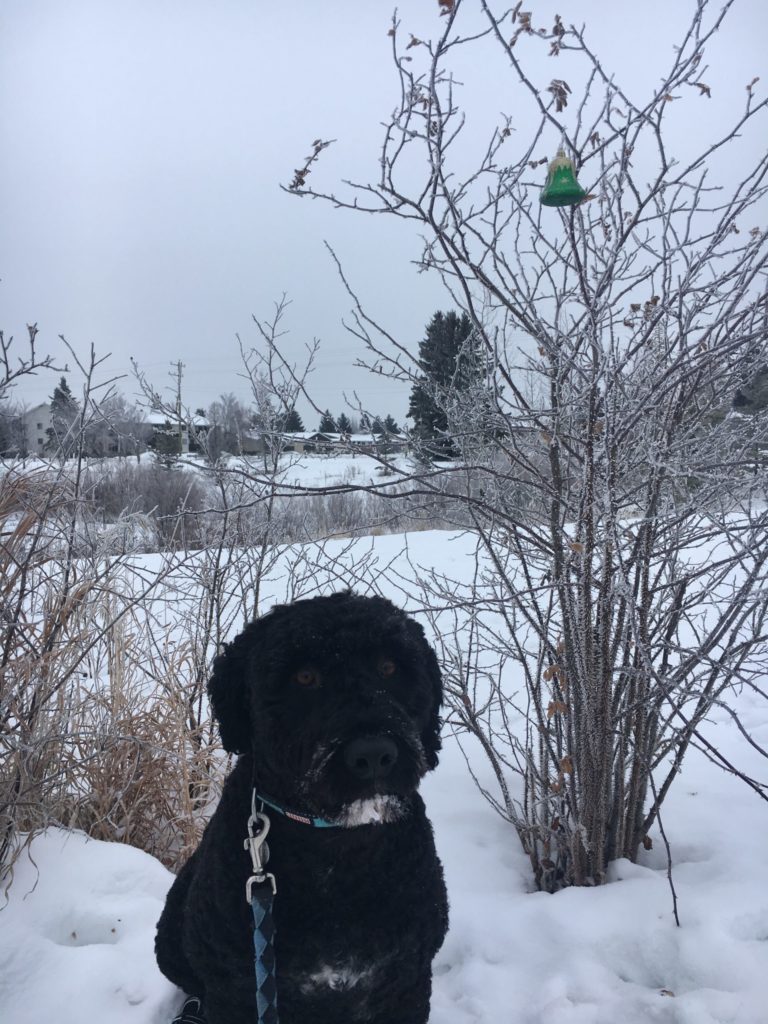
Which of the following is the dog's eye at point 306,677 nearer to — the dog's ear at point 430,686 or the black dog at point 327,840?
the black dog at point 327,840

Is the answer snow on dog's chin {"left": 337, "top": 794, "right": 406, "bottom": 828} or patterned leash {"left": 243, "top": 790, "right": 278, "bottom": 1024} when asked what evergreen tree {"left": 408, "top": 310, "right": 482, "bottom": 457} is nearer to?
snow on dog's chin {"left": 337, "top": 794, "right": 406, "bottom": 828}

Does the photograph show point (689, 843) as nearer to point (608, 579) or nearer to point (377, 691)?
point (608, 579)

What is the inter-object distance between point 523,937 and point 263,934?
1.24 metres

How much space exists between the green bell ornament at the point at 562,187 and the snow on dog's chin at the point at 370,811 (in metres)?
1.66

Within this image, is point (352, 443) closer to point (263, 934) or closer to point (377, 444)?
point (377, 444)

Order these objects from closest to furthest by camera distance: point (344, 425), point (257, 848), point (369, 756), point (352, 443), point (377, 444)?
1. point (369, 756)
2. point (257, 848)
3. point (352, 443)
4. point (377, 444)
5. point (344, 425)

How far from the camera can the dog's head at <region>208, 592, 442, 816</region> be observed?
1.48 meters

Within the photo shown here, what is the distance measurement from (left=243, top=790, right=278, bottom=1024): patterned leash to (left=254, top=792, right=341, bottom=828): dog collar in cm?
8

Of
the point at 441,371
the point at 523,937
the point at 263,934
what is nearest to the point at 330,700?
the point at 263,934

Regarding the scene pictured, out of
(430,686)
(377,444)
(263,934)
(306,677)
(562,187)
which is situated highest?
(562,187)

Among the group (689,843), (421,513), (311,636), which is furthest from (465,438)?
(689,843)

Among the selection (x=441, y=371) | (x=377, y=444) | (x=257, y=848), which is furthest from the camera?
(x=441, y=371)

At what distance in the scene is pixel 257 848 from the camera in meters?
1.58

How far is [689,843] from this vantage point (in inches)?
106
